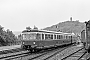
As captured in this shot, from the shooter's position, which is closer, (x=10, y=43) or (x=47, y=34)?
(x=47, y=34)

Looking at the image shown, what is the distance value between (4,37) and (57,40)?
34.8 feet

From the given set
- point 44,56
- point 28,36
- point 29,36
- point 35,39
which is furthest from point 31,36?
point 44,56

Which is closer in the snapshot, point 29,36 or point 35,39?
point 35,39

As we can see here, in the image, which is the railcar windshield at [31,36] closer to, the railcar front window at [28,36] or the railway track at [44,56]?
the railcar front window at [28,36]

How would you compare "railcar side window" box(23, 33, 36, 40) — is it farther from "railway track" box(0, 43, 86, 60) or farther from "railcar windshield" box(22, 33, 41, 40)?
"railway track" box(0, 43, 86, 60)

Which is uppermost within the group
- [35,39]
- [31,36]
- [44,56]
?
[31,36]

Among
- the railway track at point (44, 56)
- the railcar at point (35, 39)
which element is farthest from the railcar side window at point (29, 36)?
the railway track at point (44, 56)

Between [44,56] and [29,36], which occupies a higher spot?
[29,36]

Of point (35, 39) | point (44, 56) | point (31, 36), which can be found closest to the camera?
point (44, 56)

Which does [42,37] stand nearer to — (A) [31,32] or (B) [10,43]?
(A) [31,32]

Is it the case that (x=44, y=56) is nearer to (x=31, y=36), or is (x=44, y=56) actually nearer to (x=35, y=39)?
(x=35, y=39)

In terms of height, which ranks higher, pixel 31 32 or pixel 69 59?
pixel 31 32

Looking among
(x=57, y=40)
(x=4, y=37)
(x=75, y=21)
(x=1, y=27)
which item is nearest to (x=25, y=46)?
(x=57, y=40)

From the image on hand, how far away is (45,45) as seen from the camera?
19.9 meters
